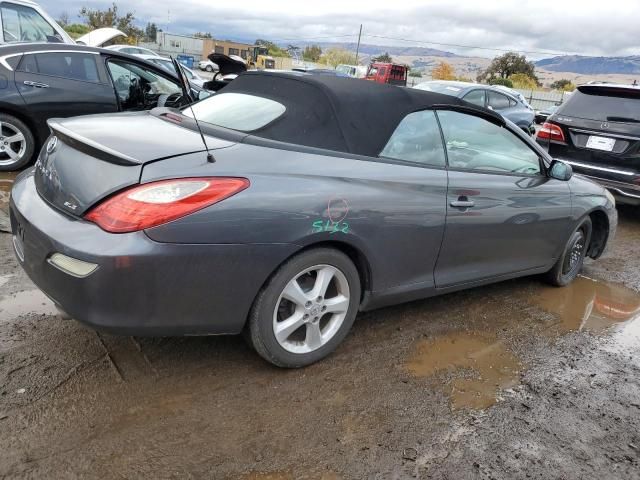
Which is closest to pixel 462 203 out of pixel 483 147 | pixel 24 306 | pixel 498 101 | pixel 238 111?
pixel 483 147

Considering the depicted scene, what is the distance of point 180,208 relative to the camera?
7.47ft

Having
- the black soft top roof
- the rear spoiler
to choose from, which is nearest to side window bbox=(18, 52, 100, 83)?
the black soft top roof

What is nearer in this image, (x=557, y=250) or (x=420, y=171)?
(x=420, y=171)

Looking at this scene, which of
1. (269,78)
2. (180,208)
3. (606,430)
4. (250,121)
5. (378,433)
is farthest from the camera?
(269,78)

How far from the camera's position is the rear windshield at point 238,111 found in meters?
3.02

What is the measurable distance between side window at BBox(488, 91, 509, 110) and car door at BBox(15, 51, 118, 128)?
8801mm

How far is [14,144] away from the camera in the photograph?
6.00 metres

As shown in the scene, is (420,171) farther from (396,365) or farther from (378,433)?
(378,433)

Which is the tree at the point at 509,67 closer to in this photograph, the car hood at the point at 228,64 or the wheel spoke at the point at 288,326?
the car hood at the point at 228,64

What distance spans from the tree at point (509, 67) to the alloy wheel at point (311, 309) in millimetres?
70428

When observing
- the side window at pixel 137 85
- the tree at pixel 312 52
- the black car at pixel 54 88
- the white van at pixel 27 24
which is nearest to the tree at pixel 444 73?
the tree at pixel 312 52

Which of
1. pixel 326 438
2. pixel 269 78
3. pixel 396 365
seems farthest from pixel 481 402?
pixel 269 78

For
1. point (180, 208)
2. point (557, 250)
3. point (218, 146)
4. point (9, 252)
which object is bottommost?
point (9, 252)

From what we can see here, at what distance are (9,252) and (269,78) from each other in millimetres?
2389
